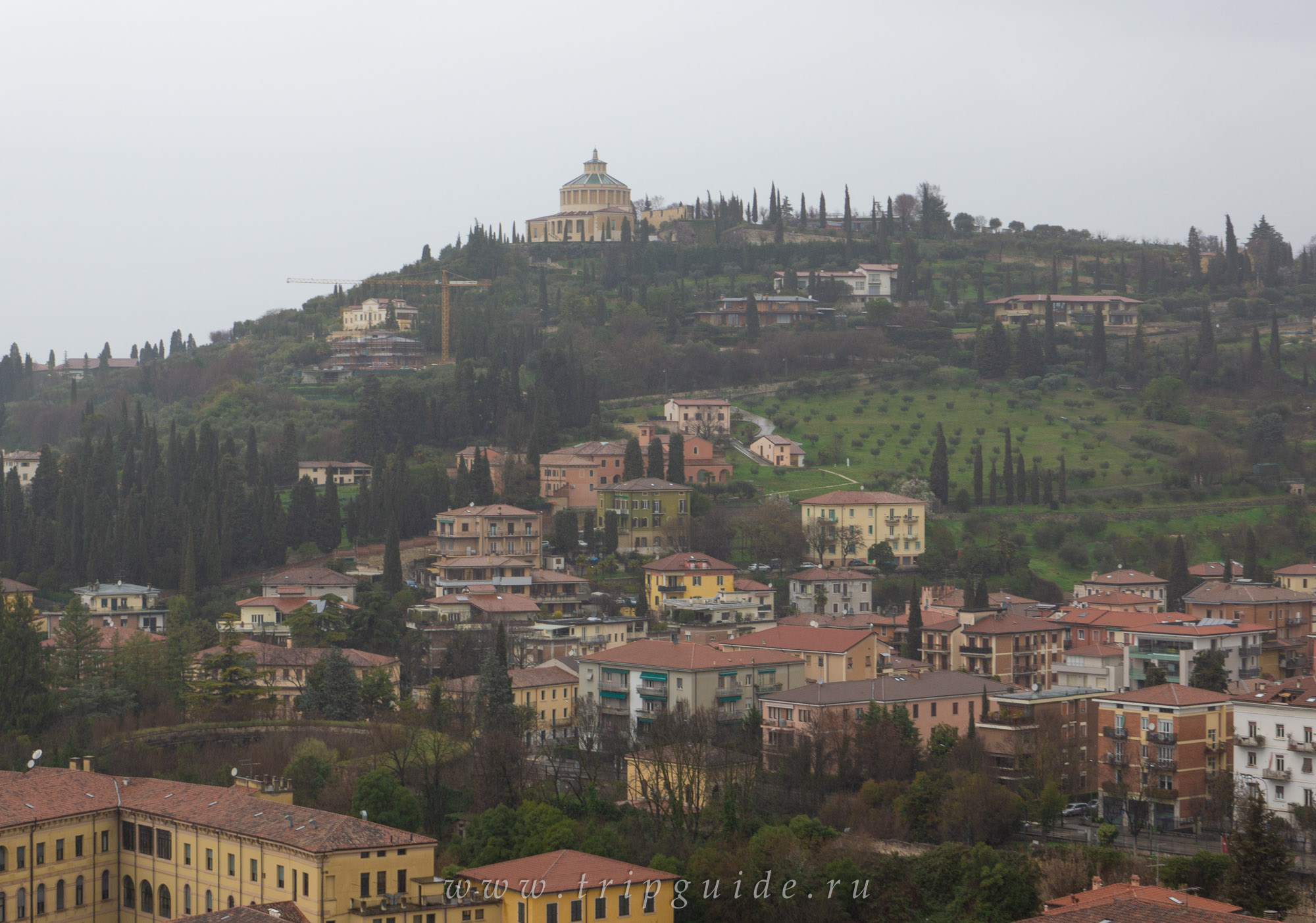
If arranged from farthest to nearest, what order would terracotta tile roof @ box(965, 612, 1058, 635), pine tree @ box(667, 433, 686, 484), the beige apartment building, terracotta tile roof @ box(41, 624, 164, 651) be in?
1. pine tree @ box(667, 433, 686, 484)
2. the beige apartment building
3. terracotta tile roof @ box(965, 612, 1058, 635)
4. terracotta tile roof @ box(41, 624, 164, 651)

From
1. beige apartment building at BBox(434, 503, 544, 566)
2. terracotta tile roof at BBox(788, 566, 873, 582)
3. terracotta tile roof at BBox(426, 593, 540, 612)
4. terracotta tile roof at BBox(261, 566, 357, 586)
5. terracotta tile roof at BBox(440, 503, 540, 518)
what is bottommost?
terracotta tile roof at BBox(788, 566, 873, 582)

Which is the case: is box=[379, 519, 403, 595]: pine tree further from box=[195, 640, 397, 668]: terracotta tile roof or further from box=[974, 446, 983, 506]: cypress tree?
box=[974, 446, 983, 506]: cypress tree

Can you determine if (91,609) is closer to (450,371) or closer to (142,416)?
(142,416)

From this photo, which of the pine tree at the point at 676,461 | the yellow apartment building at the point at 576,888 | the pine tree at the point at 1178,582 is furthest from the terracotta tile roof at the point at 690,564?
the yellow apartment building at the point at 576,888

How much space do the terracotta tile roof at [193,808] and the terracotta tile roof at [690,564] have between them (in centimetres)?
3056

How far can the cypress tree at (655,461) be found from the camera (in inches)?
3561

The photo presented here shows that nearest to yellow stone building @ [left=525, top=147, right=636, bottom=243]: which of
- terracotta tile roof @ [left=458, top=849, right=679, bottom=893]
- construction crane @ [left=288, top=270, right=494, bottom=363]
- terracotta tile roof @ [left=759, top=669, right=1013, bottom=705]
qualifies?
construction crane @ [left=288, top=270, right=494, bottom=363]

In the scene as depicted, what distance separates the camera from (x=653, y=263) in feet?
450

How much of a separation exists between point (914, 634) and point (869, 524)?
15.7 metres

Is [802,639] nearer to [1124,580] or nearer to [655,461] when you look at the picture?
[1124,580]

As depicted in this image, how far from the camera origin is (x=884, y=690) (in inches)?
2287

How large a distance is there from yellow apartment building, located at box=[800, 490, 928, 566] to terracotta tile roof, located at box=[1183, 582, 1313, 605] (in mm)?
15122

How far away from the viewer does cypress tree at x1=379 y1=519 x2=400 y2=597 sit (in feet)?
245

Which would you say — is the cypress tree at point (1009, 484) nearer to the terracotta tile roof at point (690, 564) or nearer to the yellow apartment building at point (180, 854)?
the terracotta tile roof at point (690, 564)
